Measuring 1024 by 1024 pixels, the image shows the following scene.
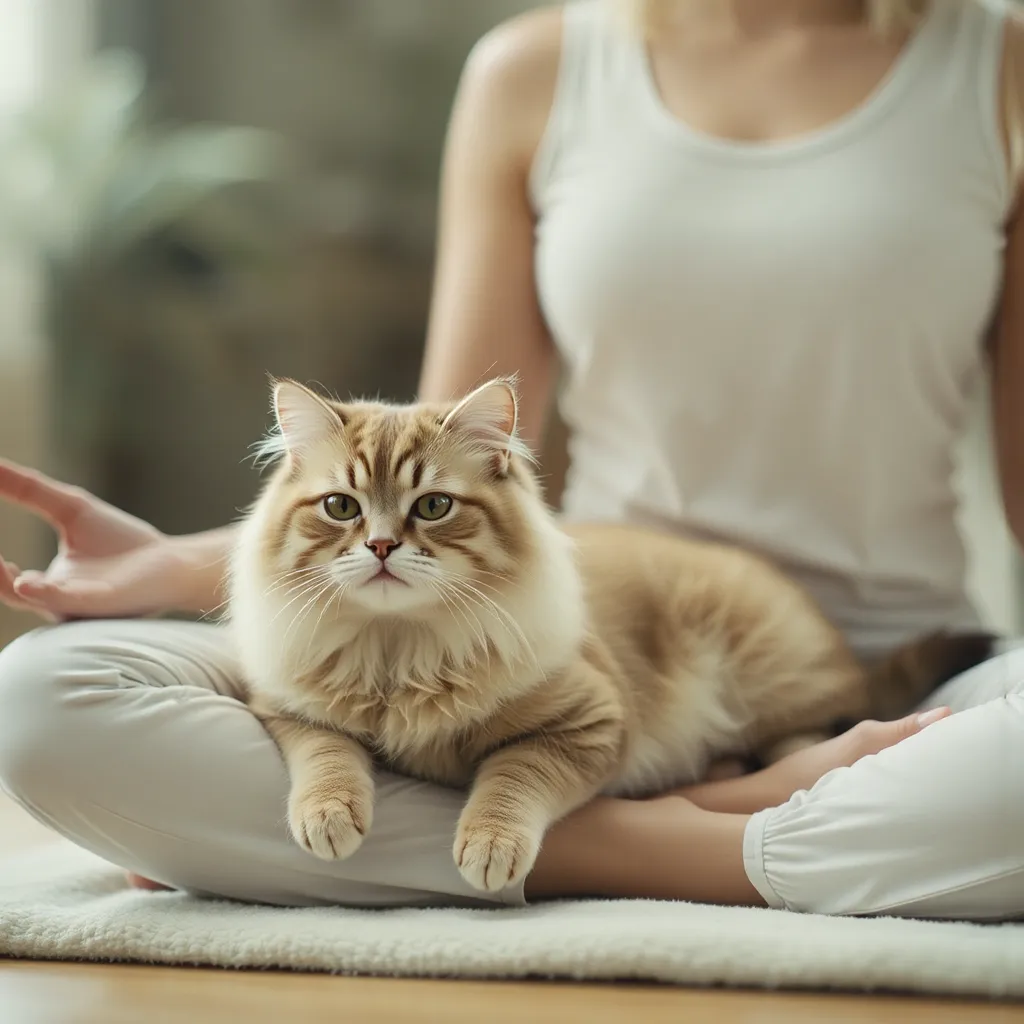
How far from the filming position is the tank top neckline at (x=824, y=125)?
5.22ft

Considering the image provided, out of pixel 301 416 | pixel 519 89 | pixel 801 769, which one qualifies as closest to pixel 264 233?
pixel 519 89

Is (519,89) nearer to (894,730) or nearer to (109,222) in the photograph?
(894,730)

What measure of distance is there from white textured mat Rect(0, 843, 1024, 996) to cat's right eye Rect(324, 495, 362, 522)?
1.25 ft

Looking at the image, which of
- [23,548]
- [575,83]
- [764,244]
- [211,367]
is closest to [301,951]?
[764,244]

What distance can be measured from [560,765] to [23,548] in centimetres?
226

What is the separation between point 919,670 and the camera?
1.48 m

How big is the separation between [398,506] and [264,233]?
8.76 ft

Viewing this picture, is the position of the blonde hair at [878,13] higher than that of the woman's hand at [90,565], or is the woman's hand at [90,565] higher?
the blonde hair at [878,13]

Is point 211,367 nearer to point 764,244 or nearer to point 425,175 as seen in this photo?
point 425,175

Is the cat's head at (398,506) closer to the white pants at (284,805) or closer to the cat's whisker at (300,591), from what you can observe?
the cat's whisker at (300,591)

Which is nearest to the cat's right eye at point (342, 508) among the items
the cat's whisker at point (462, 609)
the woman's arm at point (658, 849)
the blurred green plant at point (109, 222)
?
the cat's whisker at point (462, 609)

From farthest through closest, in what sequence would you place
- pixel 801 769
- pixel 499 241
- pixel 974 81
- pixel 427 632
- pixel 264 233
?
pixel 264 233 < pixel 499 241 < pixel 974 81 < pixel 801 769 < pixel 427 632

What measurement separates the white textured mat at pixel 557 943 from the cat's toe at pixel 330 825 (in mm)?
76

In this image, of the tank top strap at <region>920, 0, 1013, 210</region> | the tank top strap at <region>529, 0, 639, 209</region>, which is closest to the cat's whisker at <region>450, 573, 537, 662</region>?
the tank top strap at <region>529, 0, 639, 209</region>
